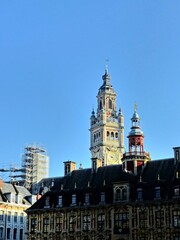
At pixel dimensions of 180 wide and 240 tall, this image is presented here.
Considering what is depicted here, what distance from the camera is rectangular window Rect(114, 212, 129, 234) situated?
65.6 metres

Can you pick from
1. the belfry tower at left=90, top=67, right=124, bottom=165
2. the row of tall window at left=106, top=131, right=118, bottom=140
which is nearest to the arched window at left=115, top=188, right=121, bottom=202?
the belfry tower at left=90, top=67, right=124, bottom=165

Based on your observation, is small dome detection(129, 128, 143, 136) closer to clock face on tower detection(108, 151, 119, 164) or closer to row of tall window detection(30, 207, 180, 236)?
row of tall window detection(30, 207, 180, 236)

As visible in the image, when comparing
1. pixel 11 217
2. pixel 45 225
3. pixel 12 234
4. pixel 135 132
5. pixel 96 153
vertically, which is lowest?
pixel 12 234

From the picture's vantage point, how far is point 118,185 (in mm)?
67062

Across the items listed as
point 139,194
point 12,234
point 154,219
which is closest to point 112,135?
point 12,234

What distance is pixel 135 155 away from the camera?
70125 mm

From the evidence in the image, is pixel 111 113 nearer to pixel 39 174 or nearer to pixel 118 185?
pixel 39 174

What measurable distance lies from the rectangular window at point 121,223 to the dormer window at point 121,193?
2.00 m

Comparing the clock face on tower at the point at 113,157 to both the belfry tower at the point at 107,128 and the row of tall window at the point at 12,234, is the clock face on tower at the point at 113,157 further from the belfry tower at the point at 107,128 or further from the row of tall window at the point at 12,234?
the row of tall window at the point at 12,234

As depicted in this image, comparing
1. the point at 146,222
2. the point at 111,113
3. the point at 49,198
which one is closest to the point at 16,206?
the point at 49,198

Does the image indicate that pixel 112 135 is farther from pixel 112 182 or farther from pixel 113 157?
pixel 112 182

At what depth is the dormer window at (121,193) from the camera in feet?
218

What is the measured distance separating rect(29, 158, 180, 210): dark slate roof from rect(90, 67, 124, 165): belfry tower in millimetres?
64788

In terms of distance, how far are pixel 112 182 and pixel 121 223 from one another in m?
5.73
